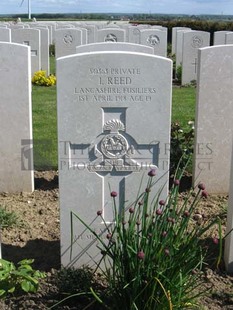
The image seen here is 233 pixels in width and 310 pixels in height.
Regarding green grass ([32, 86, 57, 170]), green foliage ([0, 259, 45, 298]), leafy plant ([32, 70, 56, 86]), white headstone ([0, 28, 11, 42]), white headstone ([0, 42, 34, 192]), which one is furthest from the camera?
leafy plant ([32, 70, 56, 86])

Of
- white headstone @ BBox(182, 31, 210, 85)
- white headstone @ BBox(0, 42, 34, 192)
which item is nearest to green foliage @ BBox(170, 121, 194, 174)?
white headstone @ BBox(0, 42, 34, 192)

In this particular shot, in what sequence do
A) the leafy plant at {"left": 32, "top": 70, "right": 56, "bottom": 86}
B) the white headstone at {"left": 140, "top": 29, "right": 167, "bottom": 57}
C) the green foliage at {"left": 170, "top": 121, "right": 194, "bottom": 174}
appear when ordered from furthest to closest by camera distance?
the white headstone at {"left": 140, "top": 29, "right": 167, "bottom": 57} → the leafy plant at {"left": 32, "top": 70, "right": 56, "bottom": 86} → the green foliage at {"left": 170, "top": 121, "right": 194, "bottom": 174}

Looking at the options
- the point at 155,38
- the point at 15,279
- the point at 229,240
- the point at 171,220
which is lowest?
the point at 15,279

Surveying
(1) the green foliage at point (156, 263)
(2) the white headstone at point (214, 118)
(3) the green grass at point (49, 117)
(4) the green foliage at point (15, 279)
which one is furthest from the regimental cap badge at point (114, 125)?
(3) the green grass at point (49, 117)

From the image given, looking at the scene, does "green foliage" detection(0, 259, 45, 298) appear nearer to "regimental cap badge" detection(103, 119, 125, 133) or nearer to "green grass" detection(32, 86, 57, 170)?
"regimental cap badge" detection(103, 119, 125, 133)

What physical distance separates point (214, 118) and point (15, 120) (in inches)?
75.9

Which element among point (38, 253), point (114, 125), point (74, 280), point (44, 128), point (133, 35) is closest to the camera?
point (74, 280)

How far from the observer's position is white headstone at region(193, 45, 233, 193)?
5031mm

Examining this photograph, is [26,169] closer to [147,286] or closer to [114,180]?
[114,180]

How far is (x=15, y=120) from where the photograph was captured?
501 centimetres

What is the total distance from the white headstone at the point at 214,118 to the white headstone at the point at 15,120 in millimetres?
1644

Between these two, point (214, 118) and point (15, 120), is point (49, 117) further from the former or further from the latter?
point (214, 118)

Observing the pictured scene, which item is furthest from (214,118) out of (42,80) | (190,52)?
(190,52)

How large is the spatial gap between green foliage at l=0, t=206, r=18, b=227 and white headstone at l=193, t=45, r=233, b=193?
74.0 inches
